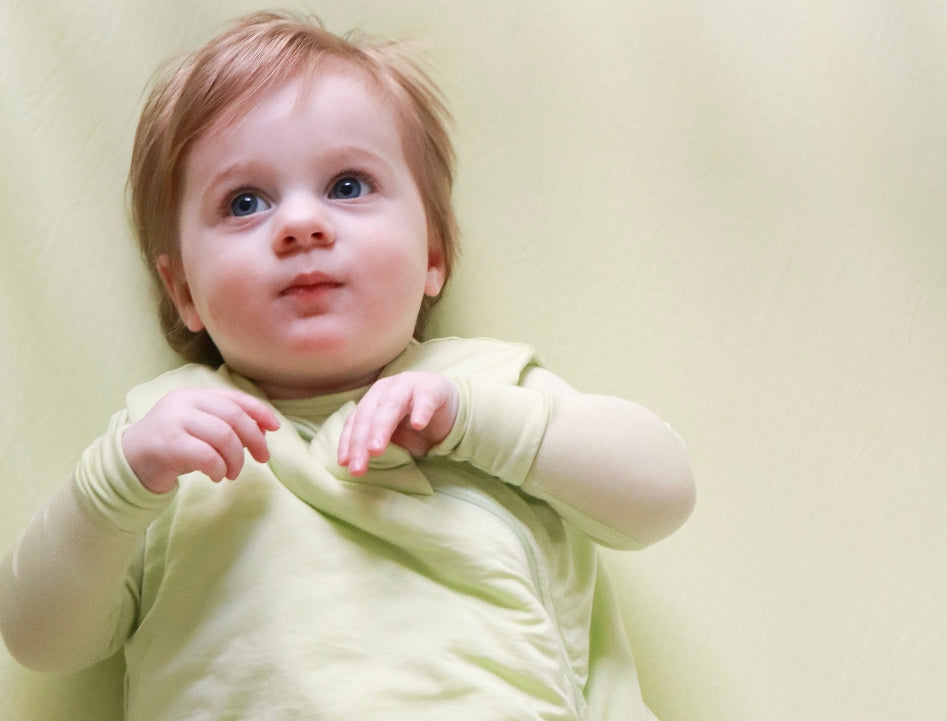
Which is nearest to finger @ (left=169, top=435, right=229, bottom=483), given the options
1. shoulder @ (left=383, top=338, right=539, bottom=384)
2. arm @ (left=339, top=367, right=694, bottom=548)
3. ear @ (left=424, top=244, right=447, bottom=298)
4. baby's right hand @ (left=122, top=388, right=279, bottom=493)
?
baby's right hand @ (left=122, top=388, right=279, bottom=493)

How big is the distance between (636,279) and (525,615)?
0.49 meters

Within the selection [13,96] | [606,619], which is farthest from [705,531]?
[13,96]

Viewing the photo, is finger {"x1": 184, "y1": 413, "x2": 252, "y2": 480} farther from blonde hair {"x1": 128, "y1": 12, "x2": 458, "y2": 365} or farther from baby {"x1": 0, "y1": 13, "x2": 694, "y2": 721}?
blonde hair {"x1": 128, "y1": 12, "x2": 458, "y2": 365}

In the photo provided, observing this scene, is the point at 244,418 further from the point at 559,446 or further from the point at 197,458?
the point at 559,446

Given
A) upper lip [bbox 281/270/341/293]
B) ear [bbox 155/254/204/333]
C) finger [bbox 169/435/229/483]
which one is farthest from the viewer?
ear [bbox 155/254/204/333]

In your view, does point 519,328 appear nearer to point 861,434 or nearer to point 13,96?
point 861,434

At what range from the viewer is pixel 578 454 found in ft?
2.94

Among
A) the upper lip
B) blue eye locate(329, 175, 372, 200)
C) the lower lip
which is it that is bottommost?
the lower lip

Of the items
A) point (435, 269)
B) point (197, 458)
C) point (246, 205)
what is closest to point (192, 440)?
point (197, 458)

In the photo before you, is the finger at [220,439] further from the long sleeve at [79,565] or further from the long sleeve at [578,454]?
the long sleeve at [578,454]

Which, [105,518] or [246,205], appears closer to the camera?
[105,518]

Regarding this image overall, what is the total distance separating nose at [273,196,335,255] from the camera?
2.97 ft

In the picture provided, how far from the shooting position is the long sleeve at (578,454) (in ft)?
2.94

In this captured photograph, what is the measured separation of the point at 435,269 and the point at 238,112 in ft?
0.82
